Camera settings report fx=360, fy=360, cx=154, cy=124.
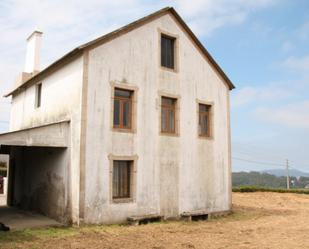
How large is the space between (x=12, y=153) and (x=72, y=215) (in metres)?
8.37

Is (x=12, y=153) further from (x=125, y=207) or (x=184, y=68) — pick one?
(x=184, y=68)

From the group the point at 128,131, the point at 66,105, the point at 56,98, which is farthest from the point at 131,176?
the point at 56,98

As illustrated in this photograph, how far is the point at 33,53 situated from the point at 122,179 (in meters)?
10.00

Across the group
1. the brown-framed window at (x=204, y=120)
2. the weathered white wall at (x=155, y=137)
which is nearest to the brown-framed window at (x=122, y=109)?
the weathered white wall at (x=155, y=137)

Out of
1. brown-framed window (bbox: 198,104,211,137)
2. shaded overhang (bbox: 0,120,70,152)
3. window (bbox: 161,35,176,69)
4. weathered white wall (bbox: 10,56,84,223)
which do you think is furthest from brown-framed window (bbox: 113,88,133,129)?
brown-framed window (bbox: 198,104,211,137)

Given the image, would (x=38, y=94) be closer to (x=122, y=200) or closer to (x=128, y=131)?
(x=128, y=131)

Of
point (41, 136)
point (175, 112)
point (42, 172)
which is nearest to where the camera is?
point (41, 136)

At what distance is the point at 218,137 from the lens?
58.9 ft

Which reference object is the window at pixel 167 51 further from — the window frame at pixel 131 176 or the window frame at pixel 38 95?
the window frame at pixel 38 95

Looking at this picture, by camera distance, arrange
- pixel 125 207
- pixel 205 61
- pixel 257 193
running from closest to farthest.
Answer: pixel 125 207 < pixel 205 61 < pixel 257 193

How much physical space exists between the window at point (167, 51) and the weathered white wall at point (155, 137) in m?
0.34

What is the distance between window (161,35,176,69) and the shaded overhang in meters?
5.34

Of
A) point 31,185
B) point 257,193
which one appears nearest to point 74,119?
point 31,185

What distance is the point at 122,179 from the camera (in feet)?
47.1
